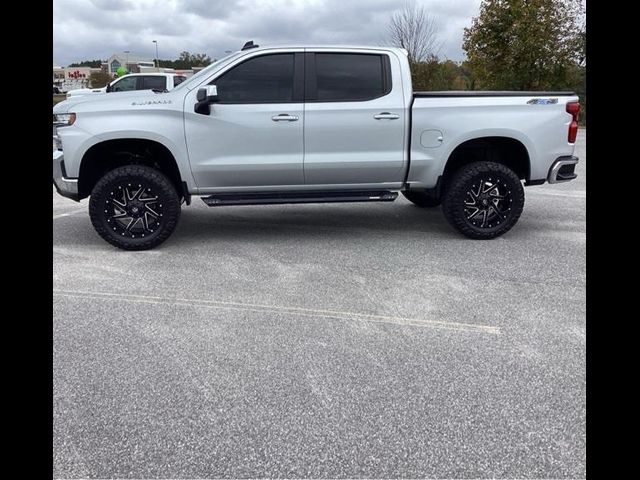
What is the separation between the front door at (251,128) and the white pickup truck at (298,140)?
0.01 meters

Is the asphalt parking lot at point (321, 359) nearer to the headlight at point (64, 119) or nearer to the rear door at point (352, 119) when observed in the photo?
the rear door at point (352, 119)

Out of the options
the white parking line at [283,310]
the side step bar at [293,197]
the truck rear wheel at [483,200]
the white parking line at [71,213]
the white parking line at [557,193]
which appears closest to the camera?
the white parking line at [283,310]

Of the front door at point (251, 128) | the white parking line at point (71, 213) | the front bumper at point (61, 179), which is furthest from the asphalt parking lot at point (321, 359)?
the white parking line at point (71, 213)

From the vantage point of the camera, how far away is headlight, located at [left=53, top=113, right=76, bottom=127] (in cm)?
574

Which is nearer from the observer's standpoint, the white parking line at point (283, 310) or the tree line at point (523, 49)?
the white parking line at point (283, 310)

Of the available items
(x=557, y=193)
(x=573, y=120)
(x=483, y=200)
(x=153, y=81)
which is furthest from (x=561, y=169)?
(x=153, y=81)

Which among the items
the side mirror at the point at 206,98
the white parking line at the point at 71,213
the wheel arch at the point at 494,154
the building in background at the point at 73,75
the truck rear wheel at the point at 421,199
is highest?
the building in background at the point at 73,75

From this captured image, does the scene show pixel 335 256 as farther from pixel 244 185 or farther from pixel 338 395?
pixel 338 395

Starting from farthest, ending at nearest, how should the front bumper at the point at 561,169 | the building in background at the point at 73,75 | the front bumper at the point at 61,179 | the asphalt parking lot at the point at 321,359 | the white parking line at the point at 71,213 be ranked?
the building in background at the point at 73,75
the white parking line at the point at 71,213
the front bumper at the point at 561,169
the front bumper at the point at 61,179
the asphalt parking lot at the point at 321,359

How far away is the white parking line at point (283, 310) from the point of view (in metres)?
4.06

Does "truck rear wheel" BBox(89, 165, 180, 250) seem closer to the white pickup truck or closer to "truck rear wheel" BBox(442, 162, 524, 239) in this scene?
the white pickup truck
